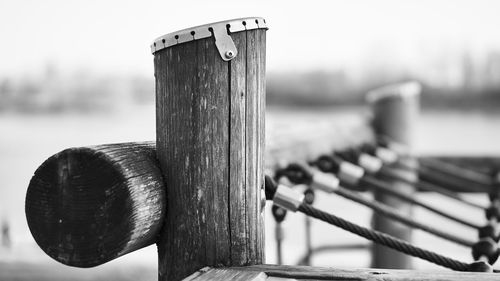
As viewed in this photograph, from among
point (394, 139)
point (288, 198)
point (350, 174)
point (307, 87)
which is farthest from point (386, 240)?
point (307, 87)

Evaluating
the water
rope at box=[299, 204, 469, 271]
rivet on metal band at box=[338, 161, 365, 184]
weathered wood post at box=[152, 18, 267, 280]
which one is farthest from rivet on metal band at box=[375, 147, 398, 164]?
the water

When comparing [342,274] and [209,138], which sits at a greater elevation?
[209,138]

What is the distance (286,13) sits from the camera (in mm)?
29781

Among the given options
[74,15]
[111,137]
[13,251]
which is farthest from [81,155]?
[74,15]

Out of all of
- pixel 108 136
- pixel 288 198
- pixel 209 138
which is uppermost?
pixel 209 138

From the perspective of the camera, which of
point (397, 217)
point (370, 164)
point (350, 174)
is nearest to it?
point (397, 217)

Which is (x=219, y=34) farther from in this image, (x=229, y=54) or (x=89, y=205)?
(x=89, y=205)

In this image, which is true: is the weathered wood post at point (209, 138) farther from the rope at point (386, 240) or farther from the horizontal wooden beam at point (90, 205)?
the rope at point (386, 240)

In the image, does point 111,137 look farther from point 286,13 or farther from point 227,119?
point 227,119

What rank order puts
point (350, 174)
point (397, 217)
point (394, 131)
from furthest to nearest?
point (394, 131) < point (350, 174) < point (397, 217)

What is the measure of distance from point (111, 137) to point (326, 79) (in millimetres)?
9427

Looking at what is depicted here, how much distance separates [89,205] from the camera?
884mm

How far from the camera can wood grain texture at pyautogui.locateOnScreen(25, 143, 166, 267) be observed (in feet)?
2.87

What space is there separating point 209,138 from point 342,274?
0.29 m
